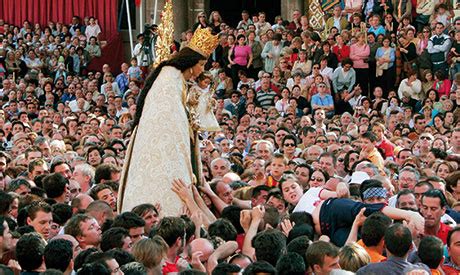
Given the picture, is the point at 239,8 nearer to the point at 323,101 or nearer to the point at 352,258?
the point at 323,101

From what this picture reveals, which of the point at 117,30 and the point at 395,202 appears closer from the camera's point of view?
the point at 395,202

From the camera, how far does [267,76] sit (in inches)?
890

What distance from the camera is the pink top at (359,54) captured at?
2212 cm

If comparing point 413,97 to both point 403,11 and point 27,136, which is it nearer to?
point 403,11

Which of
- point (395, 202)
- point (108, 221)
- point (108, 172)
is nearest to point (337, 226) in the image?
point (395, 202)

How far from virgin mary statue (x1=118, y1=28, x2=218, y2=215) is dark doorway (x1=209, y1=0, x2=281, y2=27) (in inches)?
740

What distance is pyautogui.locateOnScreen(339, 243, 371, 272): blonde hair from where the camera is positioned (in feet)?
26.1

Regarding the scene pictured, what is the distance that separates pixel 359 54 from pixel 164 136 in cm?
1226

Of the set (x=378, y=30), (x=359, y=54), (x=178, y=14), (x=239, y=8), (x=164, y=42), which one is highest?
(x=164, y=42)

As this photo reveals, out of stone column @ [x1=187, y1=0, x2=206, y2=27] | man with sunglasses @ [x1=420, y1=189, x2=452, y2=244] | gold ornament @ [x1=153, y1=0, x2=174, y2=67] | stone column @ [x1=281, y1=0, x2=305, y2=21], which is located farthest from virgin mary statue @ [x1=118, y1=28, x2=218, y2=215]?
stone column @ [x1=187, y1=0, x2=206, y2=27]

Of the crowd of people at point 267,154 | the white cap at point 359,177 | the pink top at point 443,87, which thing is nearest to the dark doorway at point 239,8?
the crowd of people at point 267,154

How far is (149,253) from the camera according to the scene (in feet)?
26.3

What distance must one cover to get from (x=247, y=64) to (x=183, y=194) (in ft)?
45.9

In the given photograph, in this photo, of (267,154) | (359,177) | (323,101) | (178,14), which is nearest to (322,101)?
(323,101)
